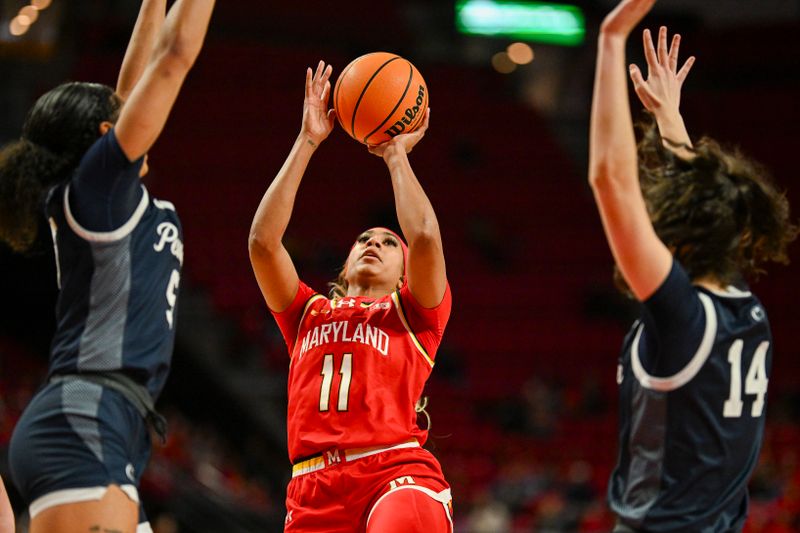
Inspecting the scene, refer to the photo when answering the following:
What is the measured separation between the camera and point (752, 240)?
3.05m

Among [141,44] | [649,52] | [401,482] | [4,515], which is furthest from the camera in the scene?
[401,482]

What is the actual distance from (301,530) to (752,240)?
2.26 metres

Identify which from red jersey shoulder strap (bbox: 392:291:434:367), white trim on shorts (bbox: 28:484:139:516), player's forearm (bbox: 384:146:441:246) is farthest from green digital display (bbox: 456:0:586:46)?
white trim on shorts (bbox: 28:484:139:516)

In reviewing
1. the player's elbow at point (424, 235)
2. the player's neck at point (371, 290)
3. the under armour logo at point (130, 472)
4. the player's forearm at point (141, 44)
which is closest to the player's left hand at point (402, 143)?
the player's elbow at point (424, 235)

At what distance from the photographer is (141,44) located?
4055mm

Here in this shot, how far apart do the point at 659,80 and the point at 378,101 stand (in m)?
1.54

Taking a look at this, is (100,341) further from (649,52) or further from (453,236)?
(453,236)

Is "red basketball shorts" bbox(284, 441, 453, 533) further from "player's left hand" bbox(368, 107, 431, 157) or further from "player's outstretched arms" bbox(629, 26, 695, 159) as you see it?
"player's outstretched arms" bbox(629, 26, 695, 159)

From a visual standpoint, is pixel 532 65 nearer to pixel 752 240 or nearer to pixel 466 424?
pixel 466 424

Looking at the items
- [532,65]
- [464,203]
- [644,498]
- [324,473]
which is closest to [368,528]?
[324,473]

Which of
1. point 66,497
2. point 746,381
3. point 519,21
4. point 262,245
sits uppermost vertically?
point 519,21

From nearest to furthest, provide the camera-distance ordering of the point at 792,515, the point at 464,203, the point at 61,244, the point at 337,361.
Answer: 1. the point at 61,244
2. the point at 337,361
3. the point at 792,515
4. the point at 464,203

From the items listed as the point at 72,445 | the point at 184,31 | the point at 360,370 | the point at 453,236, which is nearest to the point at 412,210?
the point at 360,370

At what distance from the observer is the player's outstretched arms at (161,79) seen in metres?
3.08
